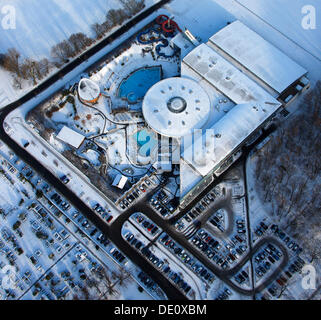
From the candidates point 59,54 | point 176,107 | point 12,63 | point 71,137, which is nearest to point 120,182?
point 71,137

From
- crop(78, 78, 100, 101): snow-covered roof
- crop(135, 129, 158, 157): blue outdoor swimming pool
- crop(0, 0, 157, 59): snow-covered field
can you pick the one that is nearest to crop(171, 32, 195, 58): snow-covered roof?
crop(0, 0, 157, 59): snow-covered field

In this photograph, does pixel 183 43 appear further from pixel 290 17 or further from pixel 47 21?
pixel 47 21

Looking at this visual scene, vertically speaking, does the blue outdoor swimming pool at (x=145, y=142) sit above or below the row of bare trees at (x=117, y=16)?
below

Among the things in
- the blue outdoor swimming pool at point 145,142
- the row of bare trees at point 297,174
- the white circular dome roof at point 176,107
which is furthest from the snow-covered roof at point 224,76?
the blue outdoor swimming pool at point 145,142

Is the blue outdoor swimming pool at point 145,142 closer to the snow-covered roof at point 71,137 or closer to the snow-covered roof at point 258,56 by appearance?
the snow-covered roof at point 71,137

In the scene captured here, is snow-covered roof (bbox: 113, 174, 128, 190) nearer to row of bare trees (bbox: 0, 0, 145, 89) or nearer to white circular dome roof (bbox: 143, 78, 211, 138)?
white circular dome roof (bbox: 143, 78, 211, 138)

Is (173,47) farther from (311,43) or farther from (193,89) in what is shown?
(311,43)

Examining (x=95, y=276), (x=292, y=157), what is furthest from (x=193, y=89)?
(x=95, y=276)
